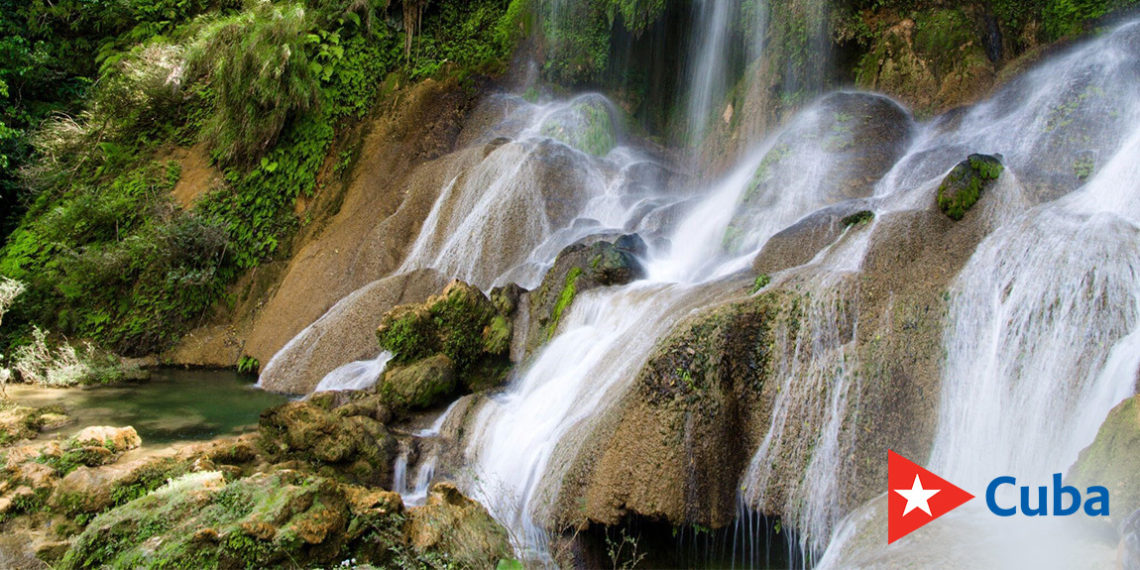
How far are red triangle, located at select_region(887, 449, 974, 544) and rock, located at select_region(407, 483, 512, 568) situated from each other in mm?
2690

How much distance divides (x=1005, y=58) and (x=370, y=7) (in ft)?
41.4

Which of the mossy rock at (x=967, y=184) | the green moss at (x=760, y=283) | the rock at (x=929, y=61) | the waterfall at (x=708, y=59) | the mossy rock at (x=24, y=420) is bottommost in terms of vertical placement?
the mossy rock at (x=24, y=420)

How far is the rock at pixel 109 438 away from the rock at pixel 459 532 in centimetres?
382

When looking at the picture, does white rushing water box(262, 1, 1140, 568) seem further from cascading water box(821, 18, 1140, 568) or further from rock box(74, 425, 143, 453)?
rock box(74, 425, 143, 453)

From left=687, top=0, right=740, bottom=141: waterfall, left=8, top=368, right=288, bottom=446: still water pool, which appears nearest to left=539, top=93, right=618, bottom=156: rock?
left=687, top=0, right=740, bottom=141: waterfall

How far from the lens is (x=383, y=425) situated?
8.31 meters

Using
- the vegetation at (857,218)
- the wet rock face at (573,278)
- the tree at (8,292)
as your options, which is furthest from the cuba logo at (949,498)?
the tree at (8,292)

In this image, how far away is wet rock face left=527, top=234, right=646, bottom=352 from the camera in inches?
369

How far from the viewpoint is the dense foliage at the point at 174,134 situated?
46.3 feet

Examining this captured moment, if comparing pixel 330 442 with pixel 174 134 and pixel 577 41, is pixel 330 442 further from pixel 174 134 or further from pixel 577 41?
pixel 174 134

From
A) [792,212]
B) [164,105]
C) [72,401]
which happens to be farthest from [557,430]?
[164,105]

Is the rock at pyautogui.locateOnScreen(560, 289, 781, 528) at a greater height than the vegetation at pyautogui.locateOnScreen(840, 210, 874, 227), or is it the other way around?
the vegetation at pyautogui.locateOnScreen(840, 210, 874, 227)

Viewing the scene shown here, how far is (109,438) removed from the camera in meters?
7.54

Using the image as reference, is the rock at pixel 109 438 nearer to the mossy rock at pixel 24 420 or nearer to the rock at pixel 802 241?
the mossy rock at pixel 24 420
